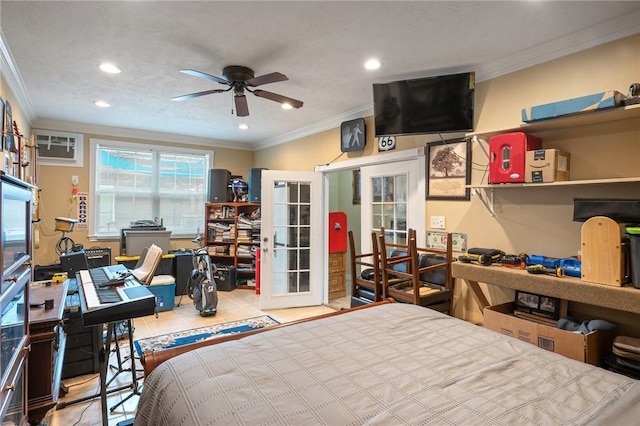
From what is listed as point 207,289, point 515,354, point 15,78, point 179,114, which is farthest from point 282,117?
point 515,354

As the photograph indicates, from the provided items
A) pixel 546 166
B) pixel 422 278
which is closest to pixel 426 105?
pixel 546 166

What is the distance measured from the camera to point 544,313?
241 cm

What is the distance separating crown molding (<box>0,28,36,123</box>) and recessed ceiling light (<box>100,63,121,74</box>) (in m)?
0.60

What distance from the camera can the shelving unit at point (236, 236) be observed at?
5.66 meters

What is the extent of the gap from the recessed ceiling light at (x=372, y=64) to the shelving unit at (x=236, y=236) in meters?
3.35

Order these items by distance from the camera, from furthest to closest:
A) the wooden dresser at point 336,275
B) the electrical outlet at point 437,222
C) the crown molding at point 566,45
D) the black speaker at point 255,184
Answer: the black speaker at point 255,184, the wooden dresser at point 336,275, the electrical outlet at point 437,222, the crown molding at point 566,45

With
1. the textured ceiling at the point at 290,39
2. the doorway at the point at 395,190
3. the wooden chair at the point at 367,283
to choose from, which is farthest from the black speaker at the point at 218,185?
the wooden chair at the point at 367,283

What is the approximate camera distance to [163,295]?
437 centimetres

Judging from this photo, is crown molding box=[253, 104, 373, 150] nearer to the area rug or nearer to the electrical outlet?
the electrical outlet

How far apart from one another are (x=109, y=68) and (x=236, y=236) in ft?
10.7

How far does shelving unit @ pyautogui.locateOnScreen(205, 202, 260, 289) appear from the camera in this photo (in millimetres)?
5664

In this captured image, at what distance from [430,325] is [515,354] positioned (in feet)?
1.38

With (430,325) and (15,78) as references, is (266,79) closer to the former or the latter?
(430,325)

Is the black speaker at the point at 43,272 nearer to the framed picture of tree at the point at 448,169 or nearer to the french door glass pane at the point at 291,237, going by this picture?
the french door glass pane at the point at 291,237
